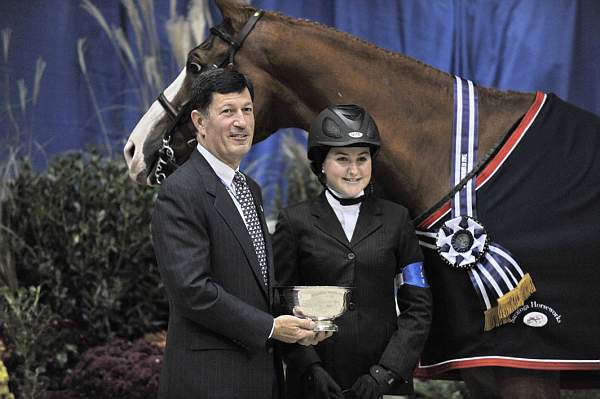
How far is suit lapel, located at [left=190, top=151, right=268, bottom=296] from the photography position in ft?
7.52

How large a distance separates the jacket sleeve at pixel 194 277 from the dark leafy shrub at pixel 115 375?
6.83 feet

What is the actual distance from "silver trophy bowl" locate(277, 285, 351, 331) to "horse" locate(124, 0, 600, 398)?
539 mm

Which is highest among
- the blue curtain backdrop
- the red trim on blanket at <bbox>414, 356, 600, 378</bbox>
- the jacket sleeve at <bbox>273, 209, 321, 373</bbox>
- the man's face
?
the blue curtain backdrop

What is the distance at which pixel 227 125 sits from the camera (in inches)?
91.0

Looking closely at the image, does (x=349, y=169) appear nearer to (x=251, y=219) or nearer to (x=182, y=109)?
(x=251, y=219)

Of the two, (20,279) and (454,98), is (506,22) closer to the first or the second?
(454,98)

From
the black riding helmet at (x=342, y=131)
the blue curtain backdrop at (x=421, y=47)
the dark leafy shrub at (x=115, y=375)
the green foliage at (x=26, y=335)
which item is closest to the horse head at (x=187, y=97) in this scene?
the black riding helmet at (x=342, y=131)

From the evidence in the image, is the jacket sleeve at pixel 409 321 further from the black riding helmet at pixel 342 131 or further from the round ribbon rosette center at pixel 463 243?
the black riding helmet at pixel 342 131

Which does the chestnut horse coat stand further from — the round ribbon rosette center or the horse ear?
the horse ear

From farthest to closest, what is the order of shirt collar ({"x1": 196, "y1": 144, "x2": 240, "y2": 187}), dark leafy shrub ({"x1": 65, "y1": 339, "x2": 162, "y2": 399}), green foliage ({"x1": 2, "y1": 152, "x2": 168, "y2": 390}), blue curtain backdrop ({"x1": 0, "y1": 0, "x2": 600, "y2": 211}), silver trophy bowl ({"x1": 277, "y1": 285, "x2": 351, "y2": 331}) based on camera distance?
blue curtain backdrop ({"x1": 0, "y1": 0, "x2": 600, "y2": 211})
green foliage ({"x1": 2, "y1": 152, "x2": 168, "y2": 390})
dark leafy shrub ({"x1": 65, "y1": 339, "x2": 162, "y2": 399})
shirt collar ({"x1": 196, "y1": 144, "x2": 240, "y2": 187})
silver trophy bowl ({"x1": 277, "y1": 285, "x2": 351, "y2": 331})

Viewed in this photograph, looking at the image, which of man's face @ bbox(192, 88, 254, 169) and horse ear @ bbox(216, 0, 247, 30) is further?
horse ear @ bbox(216, 0, 247, 30)

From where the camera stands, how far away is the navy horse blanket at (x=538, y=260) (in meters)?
2.56

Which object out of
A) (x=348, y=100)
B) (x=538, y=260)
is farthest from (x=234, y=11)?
(x=538, y=260)

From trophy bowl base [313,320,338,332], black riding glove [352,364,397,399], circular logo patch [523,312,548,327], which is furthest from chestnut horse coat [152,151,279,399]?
circular logo patch [523,312,548,327]
